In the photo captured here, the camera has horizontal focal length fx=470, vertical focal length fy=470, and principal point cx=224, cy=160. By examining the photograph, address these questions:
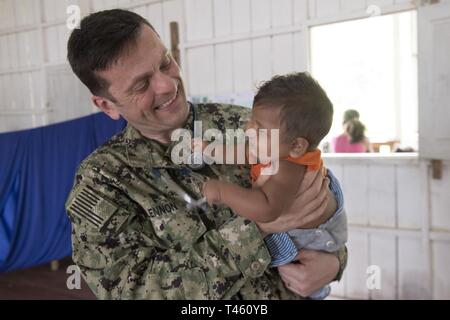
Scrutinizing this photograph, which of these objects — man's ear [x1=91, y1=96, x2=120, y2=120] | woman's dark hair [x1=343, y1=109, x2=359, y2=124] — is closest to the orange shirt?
man's ear [x1=91, y1=96, x2=120, y2=120]

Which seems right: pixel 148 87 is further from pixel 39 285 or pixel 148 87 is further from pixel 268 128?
pixel 39 285

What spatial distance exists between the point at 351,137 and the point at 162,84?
180 cm

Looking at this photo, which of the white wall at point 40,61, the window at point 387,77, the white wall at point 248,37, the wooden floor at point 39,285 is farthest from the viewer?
the window at point 387,77

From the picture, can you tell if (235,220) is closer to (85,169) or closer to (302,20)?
(85,169)

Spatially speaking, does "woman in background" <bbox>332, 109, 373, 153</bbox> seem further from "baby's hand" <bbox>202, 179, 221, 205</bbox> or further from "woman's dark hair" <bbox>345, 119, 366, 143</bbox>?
"baby's hand" <bbox>202, 179, 221, 205</bbox>

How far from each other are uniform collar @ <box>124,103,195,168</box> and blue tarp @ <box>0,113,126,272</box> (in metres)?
1.79

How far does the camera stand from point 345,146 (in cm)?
227

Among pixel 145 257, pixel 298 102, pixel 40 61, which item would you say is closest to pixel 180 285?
pixel 145 257

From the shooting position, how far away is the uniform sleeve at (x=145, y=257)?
2.03 ft

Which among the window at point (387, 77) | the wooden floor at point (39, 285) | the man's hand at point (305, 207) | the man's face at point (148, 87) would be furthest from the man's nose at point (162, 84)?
the window at point (387, 77)

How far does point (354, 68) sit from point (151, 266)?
2962mm

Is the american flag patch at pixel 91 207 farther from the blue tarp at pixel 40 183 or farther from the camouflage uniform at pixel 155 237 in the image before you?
the blue tarp at pixel 40 183

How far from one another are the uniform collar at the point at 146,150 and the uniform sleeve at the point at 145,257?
6cm
